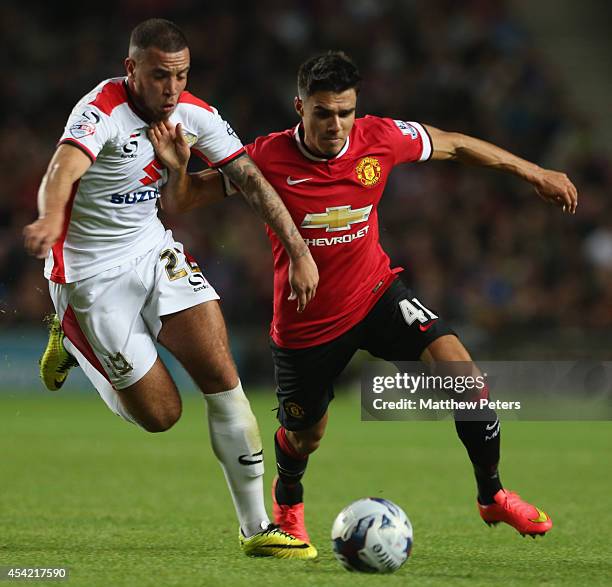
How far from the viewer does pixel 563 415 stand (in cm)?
1298

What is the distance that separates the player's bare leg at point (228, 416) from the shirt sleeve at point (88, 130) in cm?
89

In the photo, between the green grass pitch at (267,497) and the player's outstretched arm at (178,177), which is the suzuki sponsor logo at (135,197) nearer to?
the player's outstretched arm at (178,177)

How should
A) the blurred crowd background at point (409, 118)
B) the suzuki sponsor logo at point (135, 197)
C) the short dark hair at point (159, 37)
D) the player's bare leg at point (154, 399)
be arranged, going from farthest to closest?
the blurred crowd background at point (409, 118)
the player's bare leg at point (154, 399)
the suzuki sponsor logo at point (135, 197)
the short dark hair at point (159, 37)

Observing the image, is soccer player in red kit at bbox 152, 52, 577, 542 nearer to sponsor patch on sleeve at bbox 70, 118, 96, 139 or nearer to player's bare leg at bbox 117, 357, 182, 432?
sponsor patch on sleeve at bbox 70, 118, 96, 139

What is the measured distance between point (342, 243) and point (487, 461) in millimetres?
1275

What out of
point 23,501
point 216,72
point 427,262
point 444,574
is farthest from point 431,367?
point 216,72

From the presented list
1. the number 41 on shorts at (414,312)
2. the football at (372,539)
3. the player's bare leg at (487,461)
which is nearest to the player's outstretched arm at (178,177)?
the number 41 on shorts at (414,312)

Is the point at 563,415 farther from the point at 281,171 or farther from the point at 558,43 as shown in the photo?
the point at 558,43

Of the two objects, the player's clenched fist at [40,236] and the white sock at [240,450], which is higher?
the player's clenched fist at [40,236]

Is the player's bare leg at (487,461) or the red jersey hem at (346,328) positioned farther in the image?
the red jersey hem at (346,328)

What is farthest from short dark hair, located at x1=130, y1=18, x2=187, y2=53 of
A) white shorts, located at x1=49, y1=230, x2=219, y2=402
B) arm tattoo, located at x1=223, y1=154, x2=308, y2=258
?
white shorts, located at x1=49, y1=230, x2=219, y2=402

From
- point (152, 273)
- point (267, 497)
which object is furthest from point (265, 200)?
point (267, 497)

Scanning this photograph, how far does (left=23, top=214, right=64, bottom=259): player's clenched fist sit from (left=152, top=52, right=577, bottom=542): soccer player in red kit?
946 mm

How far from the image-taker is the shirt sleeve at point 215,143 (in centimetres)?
579
